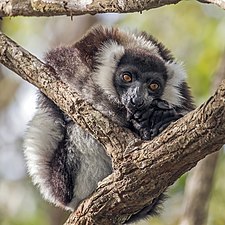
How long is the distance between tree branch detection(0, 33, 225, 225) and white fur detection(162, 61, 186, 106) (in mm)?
1178

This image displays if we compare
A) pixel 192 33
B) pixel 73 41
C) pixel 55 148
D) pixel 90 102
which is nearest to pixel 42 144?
pixel 55 148

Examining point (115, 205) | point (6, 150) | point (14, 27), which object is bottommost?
point (115, 205)

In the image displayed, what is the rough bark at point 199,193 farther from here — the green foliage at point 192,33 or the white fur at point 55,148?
the green foliage at point 192,33

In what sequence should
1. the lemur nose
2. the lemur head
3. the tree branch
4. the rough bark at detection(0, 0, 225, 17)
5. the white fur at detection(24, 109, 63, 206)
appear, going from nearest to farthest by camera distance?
the tree branch < the rough bark at detection(0, 0, 225, 17) < the lemur nose < the white fur at detection(24, 109, 63, 206) < the lemur head

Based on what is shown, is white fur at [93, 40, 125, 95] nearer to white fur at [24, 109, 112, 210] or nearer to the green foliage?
white fur at [24, 109, 112, 210]

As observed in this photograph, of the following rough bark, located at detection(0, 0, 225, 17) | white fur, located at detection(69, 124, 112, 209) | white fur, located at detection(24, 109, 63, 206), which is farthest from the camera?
white fur, located at detection(24, 109, 63, 206)

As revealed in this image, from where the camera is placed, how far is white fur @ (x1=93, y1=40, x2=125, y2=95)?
490cm

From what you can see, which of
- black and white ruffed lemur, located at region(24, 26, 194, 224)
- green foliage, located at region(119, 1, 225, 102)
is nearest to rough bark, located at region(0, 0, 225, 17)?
black and white ruffed lemur, located at region(24, 26, 194, 224)

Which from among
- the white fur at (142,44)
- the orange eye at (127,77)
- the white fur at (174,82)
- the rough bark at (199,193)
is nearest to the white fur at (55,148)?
the orange eye at (127,77)

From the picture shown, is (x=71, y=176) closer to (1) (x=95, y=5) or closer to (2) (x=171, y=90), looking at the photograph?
(2) (x=171, y=90)

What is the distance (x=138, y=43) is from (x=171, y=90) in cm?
49

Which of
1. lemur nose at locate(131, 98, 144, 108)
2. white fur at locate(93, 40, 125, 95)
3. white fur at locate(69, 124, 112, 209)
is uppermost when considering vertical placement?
white fur at locate(93, 40, 125, 95)

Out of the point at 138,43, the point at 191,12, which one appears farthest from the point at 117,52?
the point at 191,12

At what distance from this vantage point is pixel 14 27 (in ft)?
36.5
